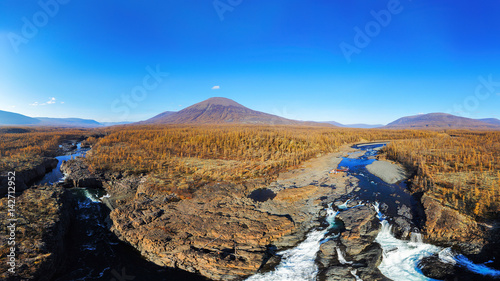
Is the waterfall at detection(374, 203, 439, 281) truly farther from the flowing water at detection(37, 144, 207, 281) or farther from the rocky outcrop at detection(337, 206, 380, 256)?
the flowing water at detection(37, 144, 207, 281)

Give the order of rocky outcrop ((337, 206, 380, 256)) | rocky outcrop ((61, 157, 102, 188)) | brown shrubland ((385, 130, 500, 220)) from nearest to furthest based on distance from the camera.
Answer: rocky outcrop ((337, 206, 380, 256)), brown shrubland ((385, 130, 500, 220)), rocky outcrop ((61, 157, 102, 188))

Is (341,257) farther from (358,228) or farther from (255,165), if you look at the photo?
(255,165)

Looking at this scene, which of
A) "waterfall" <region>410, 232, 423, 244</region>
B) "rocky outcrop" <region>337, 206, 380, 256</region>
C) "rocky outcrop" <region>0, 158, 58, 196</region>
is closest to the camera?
"rocky outcrop" <region>337, 206, 380, 256</region>

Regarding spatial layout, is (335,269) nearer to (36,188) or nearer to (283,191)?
(283,191)

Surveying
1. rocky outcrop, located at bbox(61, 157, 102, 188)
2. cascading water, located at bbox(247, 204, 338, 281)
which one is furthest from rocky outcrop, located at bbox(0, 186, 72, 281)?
cascading water, located at bbox(247, 204, 338, 281)

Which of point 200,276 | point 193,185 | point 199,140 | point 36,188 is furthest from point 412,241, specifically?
point 199,140

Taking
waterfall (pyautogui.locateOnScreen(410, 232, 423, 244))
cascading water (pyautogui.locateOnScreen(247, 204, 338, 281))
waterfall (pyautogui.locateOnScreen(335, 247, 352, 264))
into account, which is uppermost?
waterfall (pyautogui.locateOnScreen(410, 232, 423, 244))

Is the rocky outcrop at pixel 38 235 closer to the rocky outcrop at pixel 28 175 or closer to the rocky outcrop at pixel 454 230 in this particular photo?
the rocky outcrop at pixel 28 175
